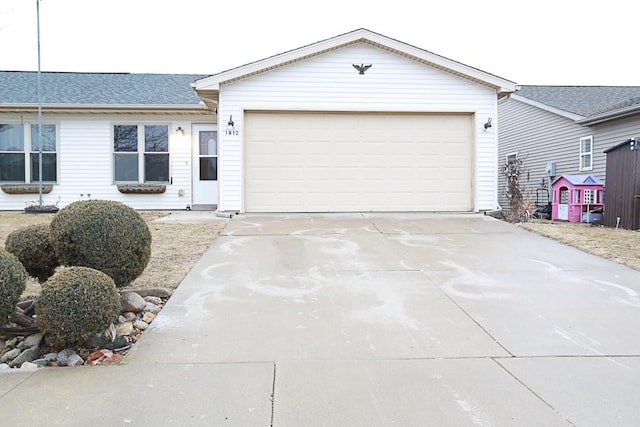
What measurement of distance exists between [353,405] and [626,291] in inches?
159

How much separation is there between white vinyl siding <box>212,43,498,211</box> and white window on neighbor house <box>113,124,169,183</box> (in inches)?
117

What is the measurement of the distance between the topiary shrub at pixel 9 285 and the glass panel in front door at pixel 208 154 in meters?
9.64

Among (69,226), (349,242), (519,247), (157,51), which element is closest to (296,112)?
(349,242)

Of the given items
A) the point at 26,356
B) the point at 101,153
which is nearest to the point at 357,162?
the point at 101,153

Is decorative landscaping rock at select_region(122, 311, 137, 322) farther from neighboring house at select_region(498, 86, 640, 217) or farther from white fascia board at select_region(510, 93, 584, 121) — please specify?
white fascia board at select_region(510, 93, 584, 121)

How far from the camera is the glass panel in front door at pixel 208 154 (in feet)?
42.8

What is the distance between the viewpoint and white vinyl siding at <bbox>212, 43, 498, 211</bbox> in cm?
1092

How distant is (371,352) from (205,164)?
10.6m

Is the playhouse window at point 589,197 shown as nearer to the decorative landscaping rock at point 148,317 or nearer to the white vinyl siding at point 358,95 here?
the white vinyl siding at point 358,95

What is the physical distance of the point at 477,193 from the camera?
1138cm

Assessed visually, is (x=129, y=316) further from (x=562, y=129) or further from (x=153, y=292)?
(x=562, y=129)

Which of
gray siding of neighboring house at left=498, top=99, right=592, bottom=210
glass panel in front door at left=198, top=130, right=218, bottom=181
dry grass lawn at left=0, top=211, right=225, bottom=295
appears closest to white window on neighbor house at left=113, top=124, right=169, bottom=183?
glass panel in front door at left=198, top=130, right=218, bottom=181

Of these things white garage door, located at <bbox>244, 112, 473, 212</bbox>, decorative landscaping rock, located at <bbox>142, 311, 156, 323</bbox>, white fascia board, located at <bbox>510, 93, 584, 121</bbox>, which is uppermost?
white fascia board, located at <bbox>510, 93, 584, 121</bbox>

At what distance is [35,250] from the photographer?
4.46 meters
